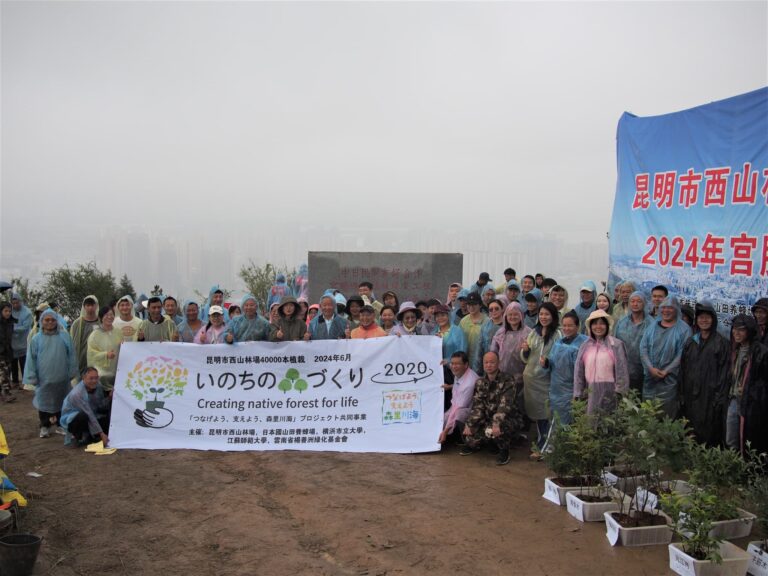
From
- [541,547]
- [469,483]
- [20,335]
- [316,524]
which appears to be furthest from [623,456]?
[20,335]

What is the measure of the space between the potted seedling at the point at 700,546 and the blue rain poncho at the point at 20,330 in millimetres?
9925

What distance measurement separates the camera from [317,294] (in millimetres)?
13227

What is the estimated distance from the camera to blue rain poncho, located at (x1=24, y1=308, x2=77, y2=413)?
25.7 feet

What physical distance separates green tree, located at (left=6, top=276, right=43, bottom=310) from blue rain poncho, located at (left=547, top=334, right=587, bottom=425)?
53.1 feet

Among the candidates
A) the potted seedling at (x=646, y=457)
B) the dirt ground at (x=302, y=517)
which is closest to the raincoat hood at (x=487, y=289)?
the dirt ground at (x=302, y=517)

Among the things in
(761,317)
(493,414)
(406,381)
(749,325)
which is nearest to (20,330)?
(406,381)

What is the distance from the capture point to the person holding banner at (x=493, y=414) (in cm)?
685

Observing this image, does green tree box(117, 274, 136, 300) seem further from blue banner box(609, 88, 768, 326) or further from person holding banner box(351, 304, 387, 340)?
blue banner box(609, 88, 768, 326)

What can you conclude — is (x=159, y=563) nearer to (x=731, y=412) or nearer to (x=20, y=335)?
(x=731, y=412)

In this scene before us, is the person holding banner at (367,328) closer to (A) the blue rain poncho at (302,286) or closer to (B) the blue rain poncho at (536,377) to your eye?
(B) the blue rain poncho at (536,377)

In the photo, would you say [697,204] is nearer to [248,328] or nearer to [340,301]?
[340,301]

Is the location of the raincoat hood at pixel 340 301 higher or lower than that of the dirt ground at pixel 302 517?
higher

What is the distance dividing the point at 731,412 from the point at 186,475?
5.34m

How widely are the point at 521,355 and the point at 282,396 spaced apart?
2.78 meters
